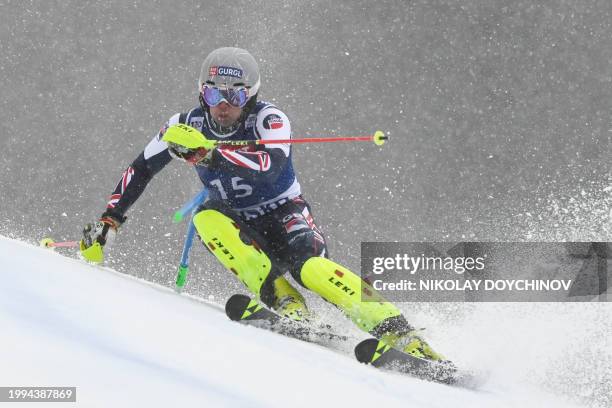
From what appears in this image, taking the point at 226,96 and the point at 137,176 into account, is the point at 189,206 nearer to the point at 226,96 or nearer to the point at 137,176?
the point at 137,176

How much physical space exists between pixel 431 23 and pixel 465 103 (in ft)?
13.9

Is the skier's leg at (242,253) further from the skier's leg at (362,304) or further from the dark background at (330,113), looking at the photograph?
the dark background at (330,113)

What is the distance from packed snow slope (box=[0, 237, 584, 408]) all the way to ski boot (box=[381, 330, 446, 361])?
29 cm

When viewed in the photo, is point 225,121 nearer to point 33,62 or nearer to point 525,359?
point 525,359

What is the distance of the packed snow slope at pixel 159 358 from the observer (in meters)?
2.33

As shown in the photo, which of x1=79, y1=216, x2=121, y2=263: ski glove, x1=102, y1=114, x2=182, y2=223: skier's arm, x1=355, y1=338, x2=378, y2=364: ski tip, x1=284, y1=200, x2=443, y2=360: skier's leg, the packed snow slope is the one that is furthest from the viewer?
x1=102, y1=114, x2=182, y2=223: skier's arm

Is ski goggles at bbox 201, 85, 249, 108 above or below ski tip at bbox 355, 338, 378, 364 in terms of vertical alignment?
above

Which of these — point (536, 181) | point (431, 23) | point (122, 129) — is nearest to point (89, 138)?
point (122, 129)

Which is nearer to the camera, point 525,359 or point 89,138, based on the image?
point 525,359

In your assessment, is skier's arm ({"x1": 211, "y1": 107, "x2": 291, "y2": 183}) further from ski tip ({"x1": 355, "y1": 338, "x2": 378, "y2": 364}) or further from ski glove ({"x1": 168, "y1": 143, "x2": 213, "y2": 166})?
ski tip ({"x1": 355, "y1": 338, "x2": 378, "y2": 364})

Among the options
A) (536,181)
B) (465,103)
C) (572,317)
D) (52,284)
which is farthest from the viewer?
(465,103)

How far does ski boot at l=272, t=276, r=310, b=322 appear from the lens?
471 centimetres

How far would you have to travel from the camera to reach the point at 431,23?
20781 millimetres

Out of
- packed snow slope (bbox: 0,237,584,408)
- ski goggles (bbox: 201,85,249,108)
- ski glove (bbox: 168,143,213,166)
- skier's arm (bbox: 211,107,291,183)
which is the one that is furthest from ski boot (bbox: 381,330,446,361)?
ski goggles (bbox: 201,85,249,108)
